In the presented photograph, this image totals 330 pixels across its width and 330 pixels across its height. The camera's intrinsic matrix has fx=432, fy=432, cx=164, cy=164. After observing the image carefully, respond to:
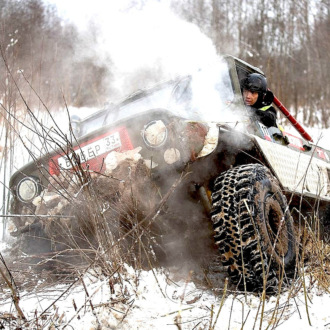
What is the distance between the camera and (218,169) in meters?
3.35

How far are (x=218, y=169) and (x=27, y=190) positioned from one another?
4.92 ft

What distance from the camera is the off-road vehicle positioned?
2680 millimetres

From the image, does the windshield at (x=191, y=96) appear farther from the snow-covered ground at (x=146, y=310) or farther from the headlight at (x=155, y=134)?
the snow-covered ground at (x=146, y=310)

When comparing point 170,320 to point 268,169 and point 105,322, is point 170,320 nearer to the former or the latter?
point 105,322

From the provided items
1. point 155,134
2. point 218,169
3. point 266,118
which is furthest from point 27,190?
point 266,118

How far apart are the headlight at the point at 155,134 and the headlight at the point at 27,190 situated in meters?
1.04

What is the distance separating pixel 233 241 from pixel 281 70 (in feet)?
43.5

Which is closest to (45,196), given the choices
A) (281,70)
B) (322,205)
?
(322,205)

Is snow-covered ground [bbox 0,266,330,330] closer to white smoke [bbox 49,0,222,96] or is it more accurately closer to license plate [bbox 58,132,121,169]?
license plate [bbox 58,132,121,169]

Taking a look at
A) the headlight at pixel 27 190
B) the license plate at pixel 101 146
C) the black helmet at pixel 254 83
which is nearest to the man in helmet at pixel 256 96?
the black helmet at pixel 254 83

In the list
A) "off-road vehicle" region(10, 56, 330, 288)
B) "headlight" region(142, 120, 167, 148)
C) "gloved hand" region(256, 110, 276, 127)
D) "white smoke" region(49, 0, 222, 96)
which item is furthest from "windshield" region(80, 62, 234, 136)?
"white smoke" region(49, 0, 222, 96)

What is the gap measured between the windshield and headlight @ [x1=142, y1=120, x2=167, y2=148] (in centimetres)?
94

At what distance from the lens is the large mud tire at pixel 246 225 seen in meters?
2.65

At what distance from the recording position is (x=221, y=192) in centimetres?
282
